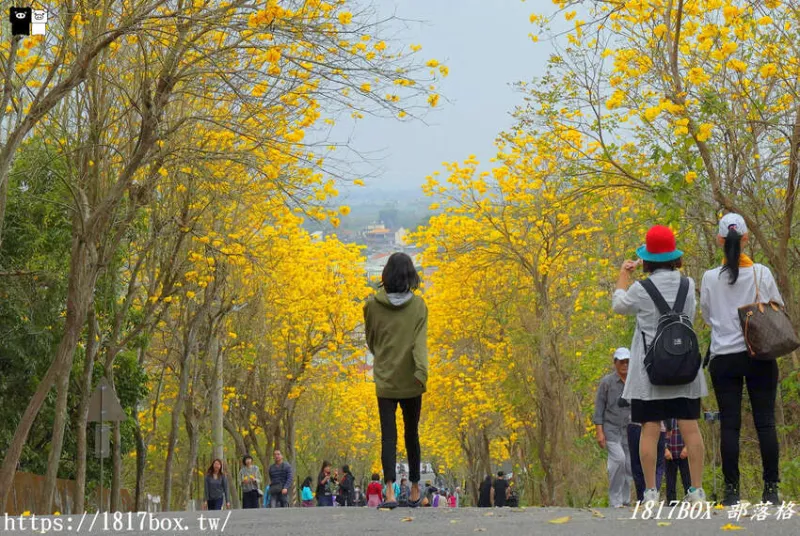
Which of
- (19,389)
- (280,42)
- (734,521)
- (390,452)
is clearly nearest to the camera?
(734,521)

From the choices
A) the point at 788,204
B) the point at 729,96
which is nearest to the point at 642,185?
the point at 729,96

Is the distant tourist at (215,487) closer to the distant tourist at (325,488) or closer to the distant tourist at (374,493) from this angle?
the distant tourist at (374,493)

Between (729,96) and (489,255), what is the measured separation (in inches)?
552

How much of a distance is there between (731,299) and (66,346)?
31.1 feet

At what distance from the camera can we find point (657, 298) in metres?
7.85

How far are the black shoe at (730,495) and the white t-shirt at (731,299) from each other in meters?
0.89

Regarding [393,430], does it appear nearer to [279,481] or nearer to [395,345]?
[395,345]

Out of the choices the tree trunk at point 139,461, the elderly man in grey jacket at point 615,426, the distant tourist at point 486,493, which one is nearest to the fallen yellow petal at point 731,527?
the elderly man in grey jacket at point 615,426

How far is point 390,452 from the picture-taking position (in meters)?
9.28

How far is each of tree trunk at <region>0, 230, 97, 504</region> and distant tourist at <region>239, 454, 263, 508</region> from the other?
5.72 meters

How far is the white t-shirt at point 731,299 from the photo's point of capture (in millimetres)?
8117

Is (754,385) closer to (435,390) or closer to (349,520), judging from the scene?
(349,520)

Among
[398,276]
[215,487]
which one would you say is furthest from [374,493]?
[398,276]

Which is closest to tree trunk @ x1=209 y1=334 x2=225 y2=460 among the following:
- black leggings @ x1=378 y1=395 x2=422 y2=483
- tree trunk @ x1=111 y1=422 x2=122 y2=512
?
tree trunk @ x1=111 y1=422 x2=122 y2=512
